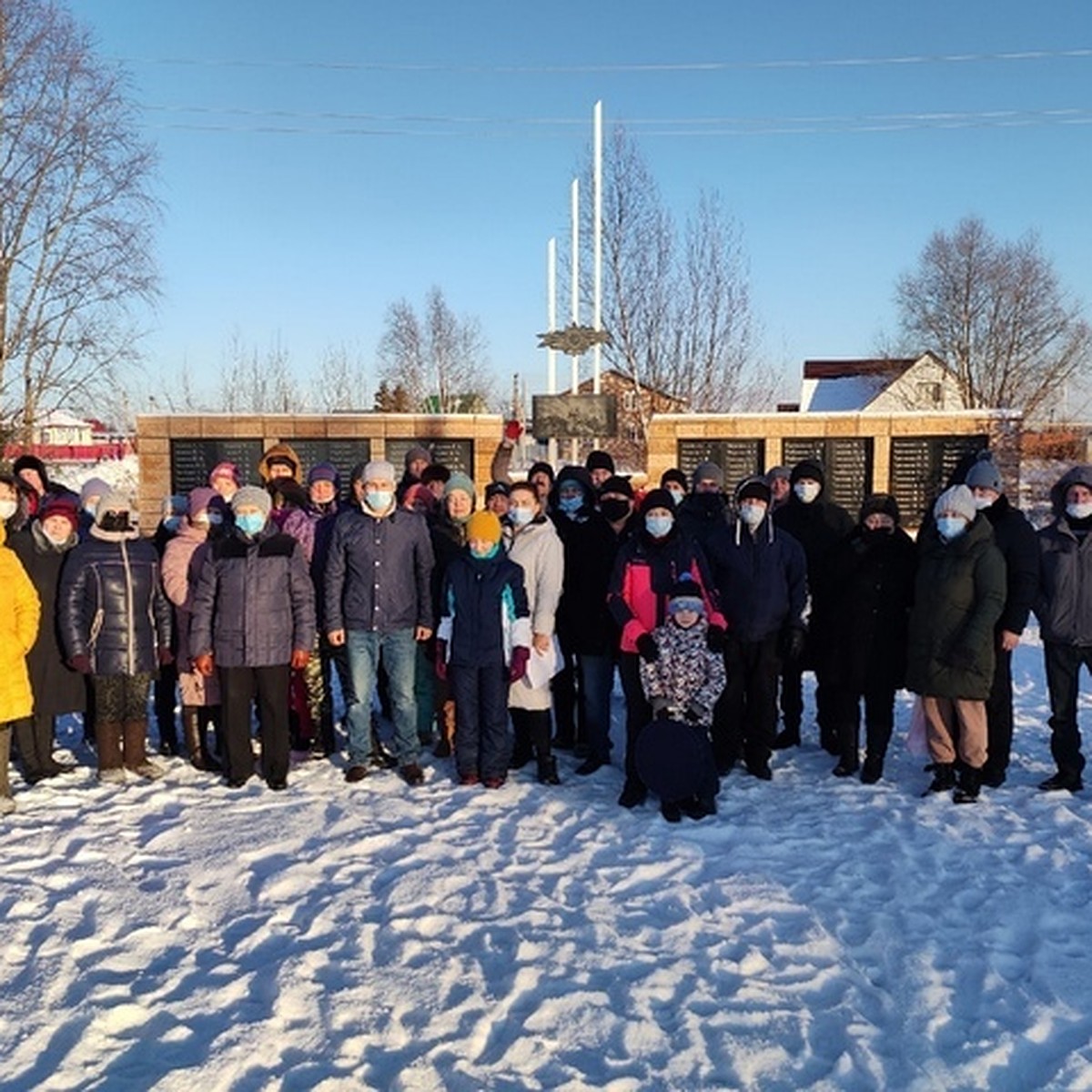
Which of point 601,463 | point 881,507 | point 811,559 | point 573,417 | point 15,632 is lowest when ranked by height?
point 15,632

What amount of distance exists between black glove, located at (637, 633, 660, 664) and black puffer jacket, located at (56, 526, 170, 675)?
295 centimetres

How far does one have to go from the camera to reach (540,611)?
17.8 feet

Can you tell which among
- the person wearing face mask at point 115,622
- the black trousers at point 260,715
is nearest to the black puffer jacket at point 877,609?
the black trousers at point 260,715

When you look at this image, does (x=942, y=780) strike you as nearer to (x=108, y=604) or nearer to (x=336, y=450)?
(x=108, y=604)

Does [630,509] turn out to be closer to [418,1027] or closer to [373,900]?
[373,900]

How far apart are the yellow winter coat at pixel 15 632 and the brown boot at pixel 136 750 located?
2.09ft

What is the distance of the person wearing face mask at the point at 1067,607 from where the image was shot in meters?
5.12

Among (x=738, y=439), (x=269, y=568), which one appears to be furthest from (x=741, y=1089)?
(x=738, y=439)

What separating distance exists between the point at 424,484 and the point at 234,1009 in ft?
13.9

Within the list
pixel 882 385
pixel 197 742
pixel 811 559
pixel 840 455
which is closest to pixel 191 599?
pixel 197 742

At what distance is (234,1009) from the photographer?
10.2 feet

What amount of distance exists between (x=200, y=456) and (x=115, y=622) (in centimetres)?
889

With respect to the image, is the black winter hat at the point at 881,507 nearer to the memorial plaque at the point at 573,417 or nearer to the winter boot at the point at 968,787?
the winter boot at the point at 968,787

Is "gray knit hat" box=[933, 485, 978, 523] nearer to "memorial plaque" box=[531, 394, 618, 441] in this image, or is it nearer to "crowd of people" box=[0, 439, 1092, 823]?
"crowd of people" box=[0, 439, 1092, 823]
